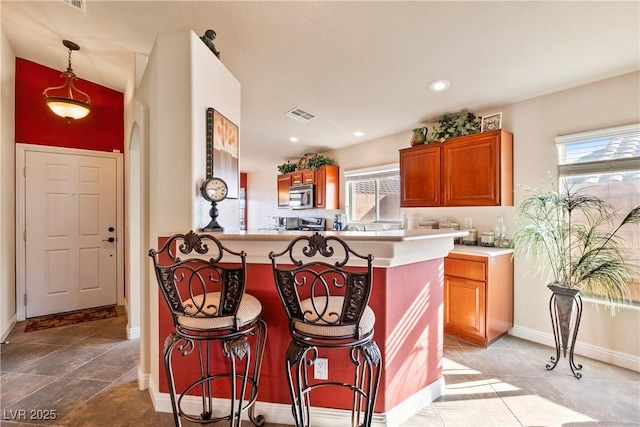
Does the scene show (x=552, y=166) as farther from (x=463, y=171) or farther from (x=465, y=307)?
(x=465, y=307)

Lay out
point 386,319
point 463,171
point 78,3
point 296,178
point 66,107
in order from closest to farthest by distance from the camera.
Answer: point 386,319 → point 78,3 → point 66,107 → point 463,171 → point 296,178

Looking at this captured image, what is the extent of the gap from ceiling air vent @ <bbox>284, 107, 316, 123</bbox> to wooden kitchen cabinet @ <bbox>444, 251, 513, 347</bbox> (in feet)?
7.72

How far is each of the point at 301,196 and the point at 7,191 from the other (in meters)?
3.85

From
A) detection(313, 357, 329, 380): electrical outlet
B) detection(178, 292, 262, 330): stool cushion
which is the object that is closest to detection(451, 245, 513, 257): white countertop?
detection(313, 357, 329, 380): electrical outlet

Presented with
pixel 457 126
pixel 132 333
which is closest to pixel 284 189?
pixel 457 126

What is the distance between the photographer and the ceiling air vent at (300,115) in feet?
11.5

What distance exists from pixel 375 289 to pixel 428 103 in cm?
236

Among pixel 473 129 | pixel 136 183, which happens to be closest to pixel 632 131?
pixel 473 129

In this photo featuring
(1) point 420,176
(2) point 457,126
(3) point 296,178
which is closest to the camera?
(2) point 457,126

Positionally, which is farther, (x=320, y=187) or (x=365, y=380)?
(x=320, y=187)

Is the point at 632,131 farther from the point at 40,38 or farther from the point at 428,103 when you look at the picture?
the point at 40,38

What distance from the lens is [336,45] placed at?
2.18 m

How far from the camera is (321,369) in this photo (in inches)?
68.6

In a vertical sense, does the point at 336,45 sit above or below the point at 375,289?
above
